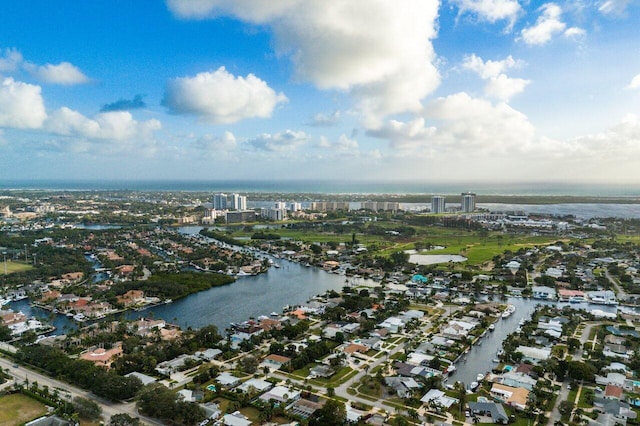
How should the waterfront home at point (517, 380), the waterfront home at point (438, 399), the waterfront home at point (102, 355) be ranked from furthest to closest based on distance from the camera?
the waterfront home at point (102, 355)
the waterfront home at point (517, 380)
the waterfront home at point (438, 399)

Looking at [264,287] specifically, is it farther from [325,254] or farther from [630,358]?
[630,358]

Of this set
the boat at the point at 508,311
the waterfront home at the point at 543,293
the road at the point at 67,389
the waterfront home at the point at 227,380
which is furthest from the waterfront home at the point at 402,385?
the waterfront home at the point at 543,293

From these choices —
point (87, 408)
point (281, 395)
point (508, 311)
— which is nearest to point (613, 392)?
point (508, 311)

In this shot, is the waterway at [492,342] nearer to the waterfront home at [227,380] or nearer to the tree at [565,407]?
the tree at [565,407]

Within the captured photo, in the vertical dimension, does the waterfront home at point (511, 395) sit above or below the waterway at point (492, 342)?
above

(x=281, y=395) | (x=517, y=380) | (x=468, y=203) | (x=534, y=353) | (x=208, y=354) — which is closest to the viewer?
(x=281, y=395)

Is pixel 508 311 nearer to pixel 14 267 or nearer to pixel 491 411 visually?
pixel 491 411
